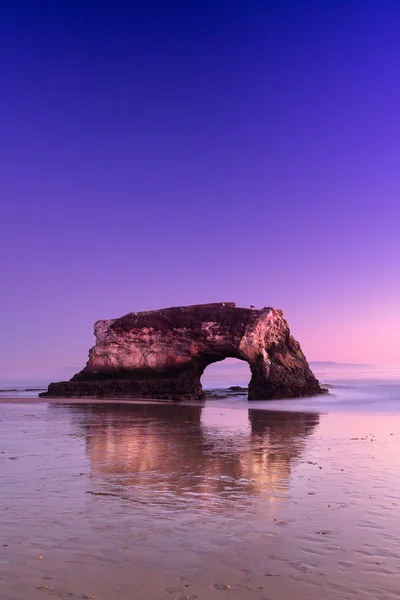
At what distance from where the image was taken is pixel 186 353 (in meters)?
40.7

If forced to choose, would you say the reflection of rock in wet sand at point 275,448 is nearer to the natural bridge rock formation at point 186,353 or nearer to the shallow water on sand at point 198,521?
the shallow water on sand at point 198,521

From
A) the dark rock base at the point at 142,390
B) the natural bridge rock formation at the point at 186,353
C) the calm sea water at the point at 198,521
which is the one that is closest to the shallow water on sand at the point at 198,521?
the calm sea water at the point at 198,521

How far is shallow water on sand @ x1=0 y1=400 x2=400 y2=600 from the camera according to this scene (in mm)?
4047

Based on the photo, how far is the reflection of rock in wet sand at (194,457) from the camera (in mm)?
7344

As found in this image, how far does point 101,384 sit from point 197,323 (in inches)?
354

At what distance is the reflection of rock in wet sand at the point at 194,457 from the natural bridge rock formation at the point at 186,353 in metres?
20.7

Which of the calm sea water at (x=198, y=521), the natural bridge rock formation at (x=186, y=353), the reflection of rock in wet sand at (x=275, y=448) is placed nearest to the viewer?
the calm sea water at (x=198, y=521)

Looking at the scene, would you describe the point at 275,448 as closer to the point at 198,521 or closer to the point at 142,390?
the point at 198,521

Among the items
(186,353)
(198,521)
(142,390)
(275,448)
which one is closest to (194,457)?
(275,448)

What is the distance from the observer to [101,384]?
38750mm

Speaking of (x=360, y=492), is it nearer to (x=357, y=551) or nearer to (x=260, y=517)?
(x=260, y=517)

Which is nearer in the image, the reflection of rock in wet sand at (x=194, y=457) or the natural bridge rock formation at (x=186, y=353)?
the reflection of rock in wet sand at (x=194, y=457)

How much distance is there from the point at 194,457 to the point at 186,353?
3056 cm

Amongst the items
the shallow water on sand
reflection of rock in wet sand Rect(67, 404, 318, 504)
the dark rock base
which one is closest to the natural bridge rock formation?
the dark rock base
